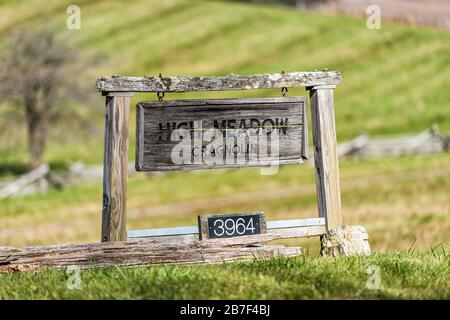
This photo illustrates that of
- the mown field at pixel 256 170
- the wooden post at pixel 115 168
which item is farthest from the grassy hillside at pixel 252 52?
the wooden post at pixel 115 168

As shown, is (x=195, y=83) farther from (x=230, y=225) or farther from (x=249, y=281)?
(x=249, y=281)

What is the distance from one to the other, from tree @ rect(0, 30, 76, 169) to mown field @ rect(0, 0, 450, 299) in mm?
986

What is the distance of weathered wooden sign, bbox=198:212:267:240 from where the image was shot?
9.80 m

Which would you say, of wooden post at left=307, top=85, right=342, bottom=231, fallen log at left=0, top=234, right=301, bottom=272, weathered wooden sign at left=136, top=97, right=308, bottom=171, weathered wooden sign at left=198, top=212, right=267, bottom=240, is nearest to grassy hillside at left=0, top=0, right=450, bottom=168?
wooden post at left=307, top=85, right=342, bottom=231

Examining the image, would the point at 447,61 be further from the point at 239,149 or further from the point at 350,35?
the point at 239,149

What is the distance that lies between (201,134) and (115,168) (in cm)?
108

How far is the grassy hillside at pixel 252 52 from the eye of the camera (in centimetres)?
4950

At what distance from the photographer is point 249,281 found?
7547 millimetres

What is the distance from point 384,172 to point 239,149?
962 inches

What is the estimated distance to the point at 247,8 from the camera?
74812mm

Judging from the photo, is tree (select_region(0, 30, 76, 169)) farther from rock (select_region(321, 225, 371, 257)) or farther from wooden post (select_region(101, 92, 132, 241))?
rock (select_region(321, 225, 371, 257))

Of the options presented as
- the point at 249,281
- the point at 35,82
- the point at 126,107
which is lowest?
the point at 249,281

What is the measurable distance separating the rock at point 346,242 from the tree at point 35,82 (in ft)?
109

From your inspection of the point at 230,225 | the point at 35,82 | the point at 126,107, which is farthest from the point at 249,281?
the point at 35,82
